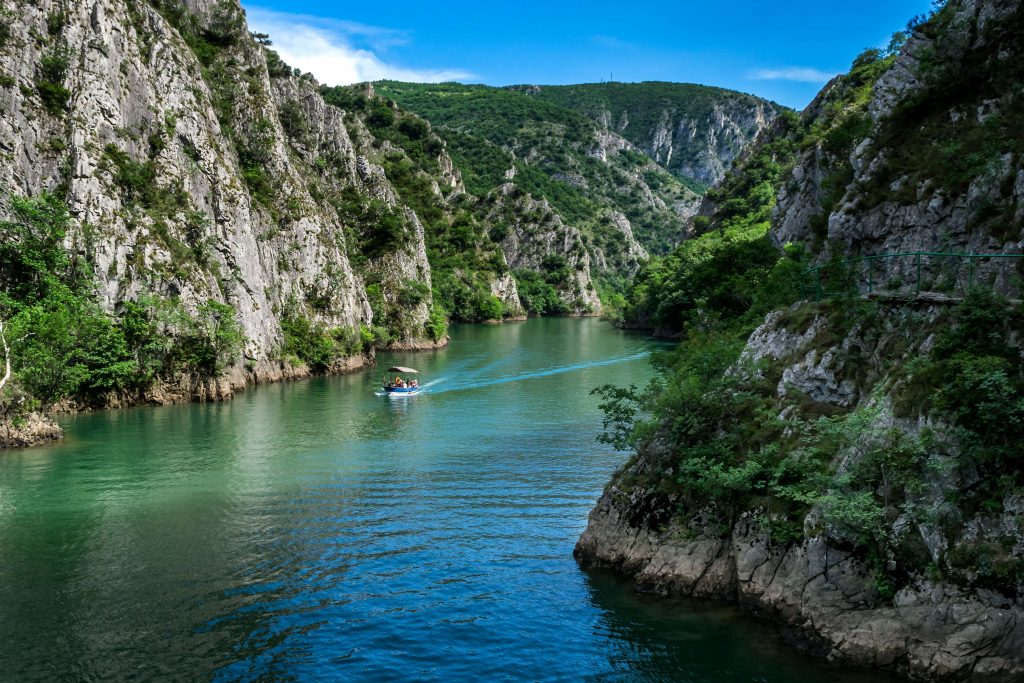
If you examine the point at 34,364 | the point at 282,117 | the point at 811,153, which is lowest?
the point at 34,364

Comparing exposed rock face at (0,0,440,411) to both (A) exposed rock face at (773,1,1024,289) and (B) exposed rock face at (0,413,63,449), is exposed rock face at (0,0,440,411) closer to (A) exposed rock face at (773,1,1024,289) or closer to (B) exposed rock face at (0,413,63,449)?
(B) exposed rock face at (0,413,63,449)

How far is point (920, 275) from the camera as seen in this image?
24062mm

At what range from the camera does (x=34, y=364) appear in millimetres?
43125

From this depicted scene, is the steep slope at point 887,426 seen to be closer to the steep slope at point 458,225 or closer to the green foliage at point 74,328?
the green foliage at point 74,328

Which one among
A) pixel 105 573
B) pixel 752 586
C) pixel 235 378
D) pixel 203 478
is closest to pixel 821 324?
pixel 752 586

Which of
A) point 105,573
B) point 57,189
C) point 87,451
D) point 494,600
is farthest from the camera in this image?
point 57,189

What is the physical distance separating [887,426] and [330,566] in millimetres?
17181

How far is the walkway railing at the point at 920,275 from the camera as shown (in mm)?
20691

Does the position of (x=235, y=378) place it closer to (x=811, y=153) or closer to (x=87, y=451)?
(x=87, y=451)

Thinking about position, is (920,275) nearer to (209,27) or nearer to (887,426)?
(887,426)

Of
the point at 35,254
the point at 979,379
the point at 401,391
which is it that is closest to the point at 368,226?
the point at 401,391

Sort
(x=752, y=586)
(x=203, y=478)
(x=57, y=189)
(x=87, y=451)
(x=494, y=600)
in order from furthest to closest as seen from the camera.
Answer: (x=57, y=189)
(x=87, y=451)
(x=203, y=478)
(x=494, y=600)
(x=752, y=586)

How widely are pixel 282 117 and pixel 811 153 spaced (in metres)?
68.7

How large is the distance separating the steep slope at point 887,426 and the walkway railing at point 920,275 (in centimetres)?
11
